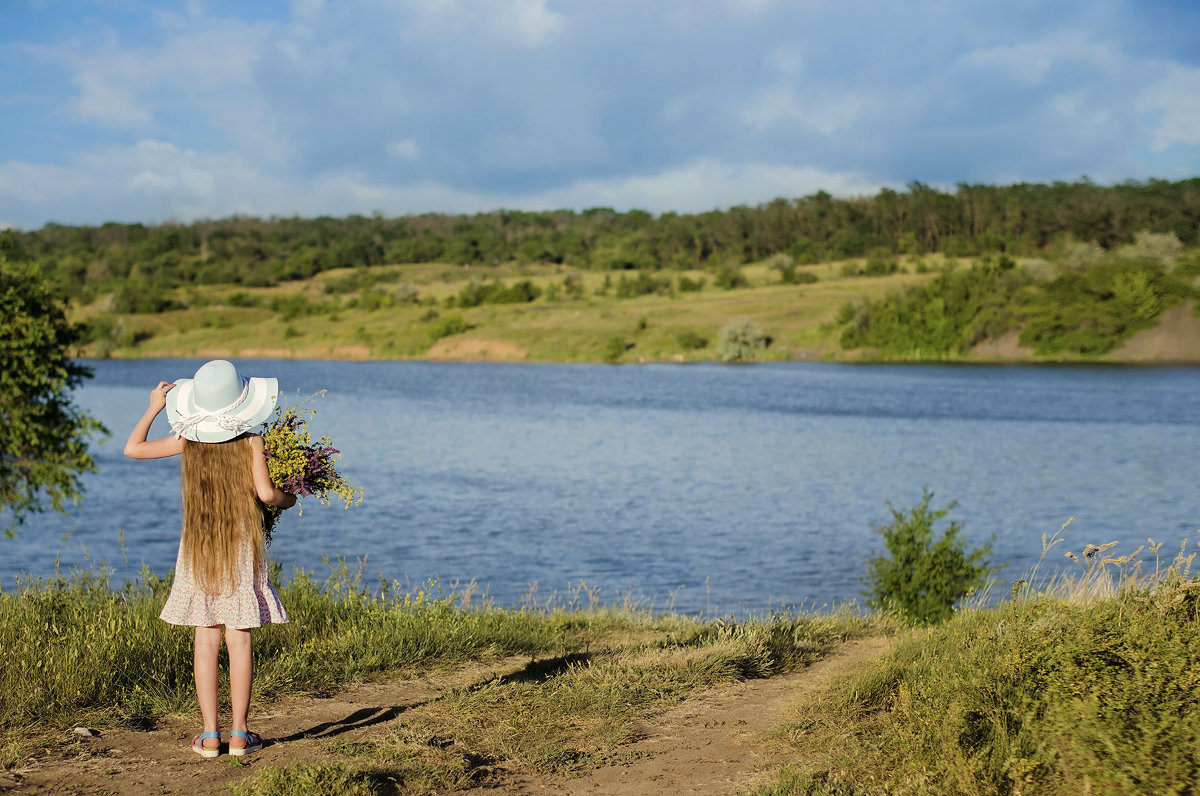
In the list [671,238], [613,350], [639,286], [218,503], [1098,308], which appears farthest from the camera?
[671,238]

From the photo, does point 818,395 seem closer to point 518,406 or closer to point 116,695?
point 518,406

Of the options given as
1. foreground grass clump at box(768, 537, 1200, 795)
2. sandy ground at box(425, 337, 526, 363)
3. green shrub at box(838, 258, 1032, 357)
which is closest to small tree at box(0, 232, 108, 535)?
foreground grass clump at box(768, 537, 1200, 795)

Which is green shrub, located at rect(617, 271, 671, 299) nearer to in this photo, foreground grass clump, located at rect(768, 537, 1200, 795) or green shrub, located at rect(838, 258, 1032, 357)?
green shrub, located at rect(838, 258, 1032, 357)

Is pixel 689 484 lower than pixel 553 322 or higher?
lower

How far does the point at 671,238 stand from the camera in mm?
125188

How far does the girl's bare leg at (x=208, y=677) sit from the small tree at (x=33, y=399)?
1314 centimetres

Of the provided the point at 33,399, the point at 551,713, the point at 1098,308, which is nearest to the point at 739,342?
the point at 1098,308

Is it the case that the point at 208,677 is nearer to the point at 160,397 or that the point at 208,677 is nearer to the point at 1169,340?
the point at 160,397

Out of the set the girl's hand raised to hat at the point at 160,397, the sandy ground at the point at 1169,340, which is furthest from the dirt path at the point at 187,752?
the sandy ground at the point at 1169,340

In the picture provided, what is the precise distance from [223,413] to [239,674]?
133cm

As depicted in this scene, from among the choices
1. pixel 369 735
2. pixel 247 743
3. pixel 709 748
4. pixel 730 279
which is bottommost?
pixel 709 748

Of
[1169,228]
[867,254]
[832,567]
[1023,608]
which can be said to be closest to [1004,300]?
[1169,228]

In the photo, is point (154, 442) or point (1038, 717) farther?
point (154, 442)

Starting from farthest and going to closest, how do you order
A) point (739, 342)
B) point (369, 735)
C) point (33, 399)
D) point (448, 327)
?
1. point (448, 327)
2. point (739, 342)
3. point (33, 399)
4. point (369, 735)
